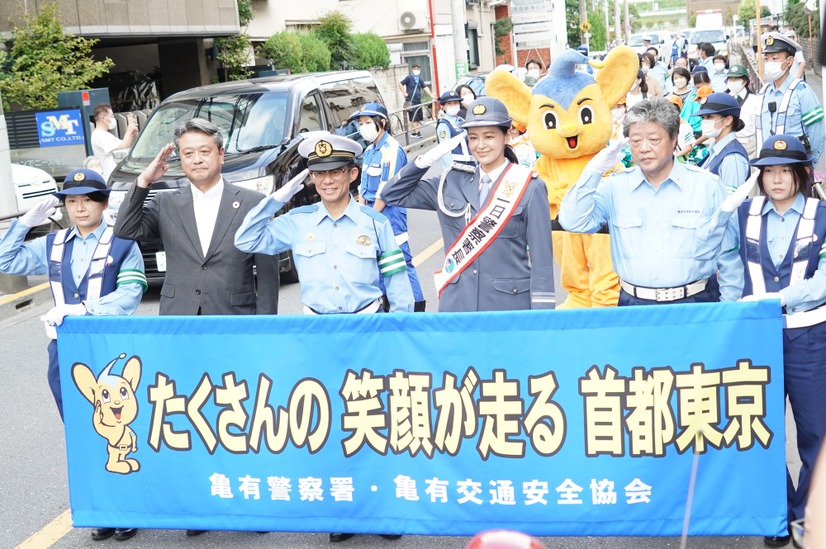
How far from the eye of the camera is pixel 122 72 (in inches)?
1002

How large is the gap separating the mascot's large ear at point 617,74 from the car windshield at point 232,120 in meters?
4.17

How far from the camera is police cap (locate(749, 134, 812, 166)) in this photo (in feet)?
15.8

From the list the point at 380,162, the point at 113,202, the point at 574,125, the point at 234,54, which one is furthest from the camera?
the point at 234,54

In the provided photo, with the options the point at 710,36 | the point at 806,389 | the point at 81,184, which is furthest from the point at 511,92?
the point at 710,36

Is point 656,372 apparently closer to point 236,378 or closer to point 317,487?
point 317,487

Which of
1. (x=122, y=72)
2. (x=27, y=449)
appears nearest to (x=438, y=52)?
(x=122, y=72)

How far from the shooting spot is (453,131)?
11.2 meters

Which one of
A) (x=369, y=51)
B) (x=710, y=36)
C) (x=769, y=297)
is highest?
(x=710, y=36)

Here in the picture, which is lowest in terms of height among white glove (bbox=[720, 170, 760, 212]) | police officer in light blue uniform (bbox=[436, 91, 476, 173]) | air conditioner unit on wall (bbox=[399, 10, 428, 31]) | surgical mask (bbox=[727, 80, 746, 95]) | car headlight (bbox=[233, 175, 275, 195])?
car headlight (bbox=[233, 175, 275, 195])

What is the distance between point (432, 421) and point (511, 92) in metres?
4.15

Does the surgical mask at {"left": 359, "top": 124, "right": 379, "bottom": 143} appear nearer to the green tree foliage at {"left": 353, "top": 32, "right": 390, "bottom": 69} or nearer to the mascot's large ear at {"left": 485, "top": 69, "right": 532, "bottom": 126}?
the mascot's large ear at {"left": 485, "top": 69, "right": 532, "bottom": 126}

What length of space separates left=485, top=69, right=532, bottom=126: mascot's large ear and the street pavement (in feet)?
6.30

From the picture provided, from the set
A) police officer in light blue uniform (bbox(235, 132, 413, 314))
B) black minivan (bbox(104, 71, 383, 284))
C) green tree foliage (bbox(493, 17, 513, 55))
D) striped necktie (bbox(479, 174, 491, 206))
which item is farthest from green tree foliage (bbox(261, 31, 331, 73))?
green tree foliage (bbox(493, 17, 513, 55))

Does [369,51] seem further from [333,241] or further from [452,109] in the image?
[333,241]
